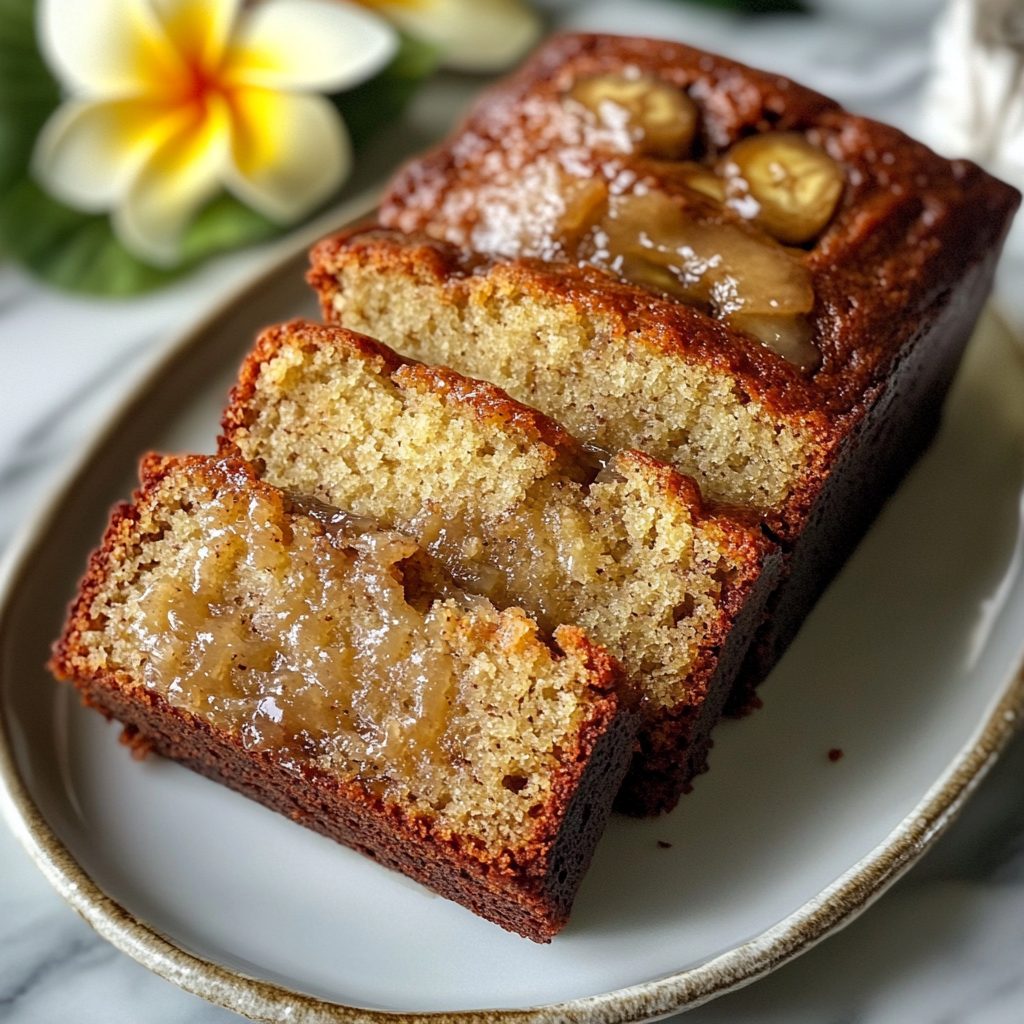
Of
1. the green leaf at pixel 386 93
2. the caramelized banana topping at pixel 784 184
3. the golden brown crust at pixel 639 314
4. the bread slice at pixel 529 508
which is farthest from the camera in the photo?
the green leaf at pixel 386 93

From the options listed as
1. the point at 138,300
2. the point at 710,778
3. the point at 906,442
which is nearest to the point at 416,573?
the point at 710,778

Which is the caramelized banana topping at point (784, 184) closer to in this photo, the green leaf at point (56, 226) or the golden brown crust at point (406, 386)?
the golden brown crust at point (406, 386)

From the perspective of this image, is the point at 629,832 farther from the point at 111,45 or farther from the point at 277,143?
the point at 111,45

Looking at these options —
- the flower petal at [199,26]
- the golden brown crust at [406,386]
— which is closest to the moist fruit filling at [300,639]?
the golden brown crust at [406,386]

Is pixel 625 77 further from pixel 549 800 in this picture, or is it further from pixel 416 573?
pixel 549 800

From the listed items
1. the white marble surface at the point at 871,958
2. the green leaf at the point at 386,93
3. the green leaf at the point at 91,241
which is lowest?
the white marble surface at the point at 871,958

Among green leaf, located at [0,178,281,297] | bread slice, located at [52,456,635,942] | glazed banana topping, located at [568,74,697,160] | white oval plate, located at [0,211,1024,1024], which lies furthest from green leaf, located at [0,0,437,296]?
bread slice, located at [52,456,635,942]

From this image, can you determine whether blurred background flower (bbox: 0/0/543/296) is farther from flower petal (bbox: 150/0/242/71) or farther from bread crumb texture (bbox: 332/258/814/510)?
bread crumb texture (bbox: 332/258/814/510)
